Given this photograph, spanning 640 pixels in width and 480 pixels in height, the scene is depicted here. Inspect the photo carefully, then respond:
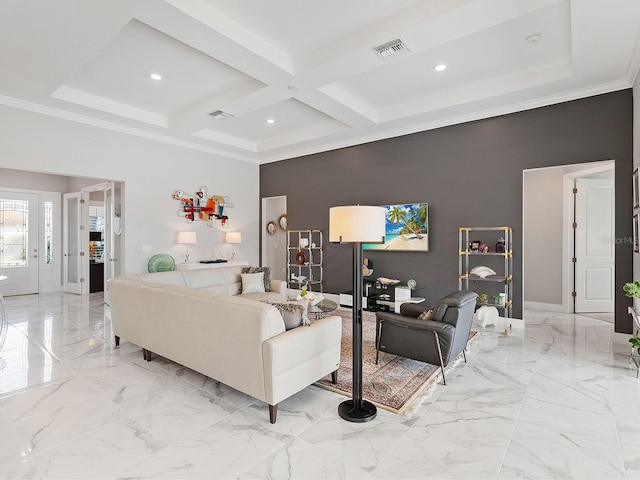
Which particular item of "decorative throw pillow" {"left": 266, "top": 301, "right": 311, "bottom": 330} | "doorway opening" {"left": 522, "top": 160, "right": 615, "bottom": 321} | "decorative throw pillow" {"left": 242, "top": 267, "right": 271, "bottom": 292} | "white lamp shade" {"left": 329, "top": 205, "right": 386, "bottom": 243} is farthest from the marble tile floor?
"doorway opening" {"left": 522, "top": 160, "right": 615, "bottom": 321}

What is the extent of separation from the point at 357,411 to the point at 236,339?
106cm

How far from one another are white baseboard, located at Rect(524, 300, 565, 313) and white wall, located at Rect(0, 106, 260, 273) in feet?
18.9

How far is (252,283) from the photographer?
5.67 m

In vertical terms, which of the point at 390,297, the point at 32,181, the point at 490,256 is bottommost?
the point at 390,297

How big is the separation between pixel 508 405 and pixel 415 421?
840 millimetres

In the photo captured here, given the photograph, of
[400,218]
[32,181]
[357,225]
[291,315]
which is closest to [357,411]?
[291,315]

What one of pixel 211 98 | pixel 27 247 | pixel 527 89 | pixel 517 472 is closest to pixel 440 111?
pixel 527 89

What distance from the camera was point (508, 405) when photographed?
9.19 feet

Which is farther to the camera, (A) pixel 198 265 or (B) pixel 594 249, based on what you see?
(A) pixel 198 265

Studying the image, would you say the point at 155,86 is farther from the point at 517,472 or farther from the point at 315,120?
the point at 517,472

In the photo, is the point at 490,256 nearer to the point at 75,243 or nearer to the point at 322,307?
the point at 322,307

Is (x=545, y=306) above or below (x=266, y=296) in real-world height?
below

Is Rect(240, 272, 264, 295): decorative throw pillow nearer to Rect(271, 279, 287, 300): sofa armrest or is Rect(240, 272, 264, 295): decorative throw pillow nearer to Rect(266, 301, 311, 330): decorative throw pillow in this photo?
Rect(271, 279, 287, 300): sofa armrest

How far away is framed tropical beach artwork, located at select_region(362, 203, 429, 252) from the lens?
5.84 metres
